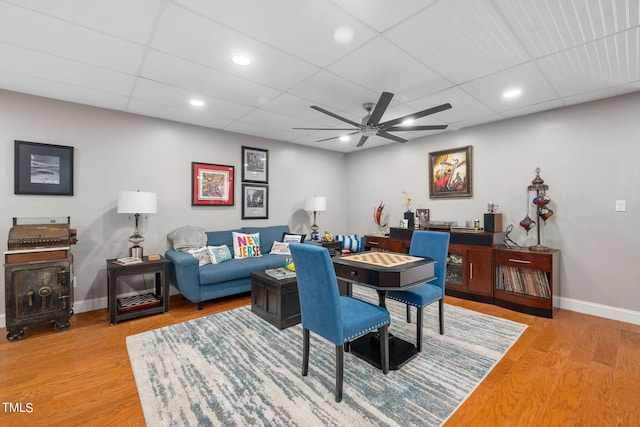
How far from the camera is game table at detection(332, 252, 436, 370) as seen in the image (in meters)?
2.15

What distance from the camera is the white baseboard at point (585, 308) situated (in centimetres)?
318

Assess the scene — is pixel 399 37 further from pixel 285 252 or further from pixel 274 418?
pixel 285 252

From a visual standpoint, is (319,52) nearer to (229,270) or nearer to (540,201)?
(229,270)

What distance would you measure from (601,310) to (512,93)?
275 cm

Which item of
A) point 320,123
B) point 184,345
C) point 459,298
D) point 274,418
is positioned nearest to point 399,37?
point 320,123

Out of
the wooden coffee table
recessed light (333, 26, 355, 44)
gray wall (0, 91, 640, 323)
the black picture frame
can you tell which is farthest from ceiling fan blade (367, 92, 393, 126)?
the black picture frame

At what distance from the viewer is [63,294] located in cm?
296

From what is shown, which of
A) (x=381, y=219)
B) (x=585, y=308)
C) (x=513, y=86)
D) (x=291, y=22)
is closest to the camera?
(x=291, y=22)

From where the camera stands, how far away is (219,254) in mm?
4035

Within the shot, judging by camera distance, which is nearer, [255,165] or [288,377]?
[288,377]

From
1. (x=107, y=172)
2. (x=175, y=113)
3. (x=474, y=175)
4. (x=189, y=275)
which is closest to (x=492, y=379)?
(x=474, y=175)

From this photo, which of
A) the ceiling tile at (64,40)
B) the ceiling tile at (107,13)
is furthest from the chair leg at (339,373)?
the ceiling tile at (64,40)

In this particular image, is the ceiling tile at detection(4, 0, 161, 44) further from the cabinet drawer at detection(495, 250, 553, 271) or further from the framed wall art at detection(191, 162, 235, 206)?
the cabinet drawer at detection(495, 250, 553, 271)

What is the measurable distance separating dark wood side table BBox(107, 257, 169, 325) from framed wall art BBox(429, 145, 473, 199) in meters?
4.25
